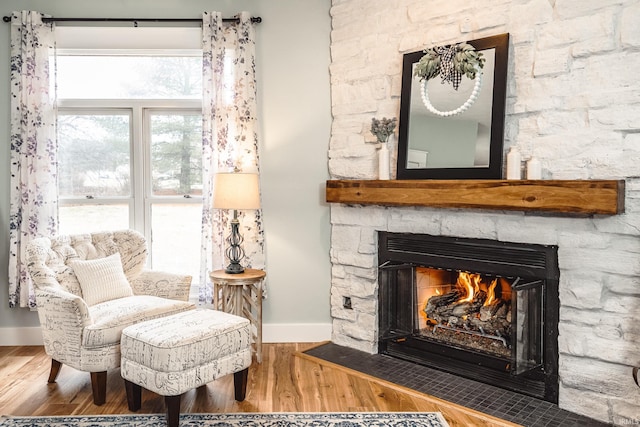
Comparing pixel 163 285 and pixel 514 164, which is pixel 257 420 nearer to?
pixel 163 285

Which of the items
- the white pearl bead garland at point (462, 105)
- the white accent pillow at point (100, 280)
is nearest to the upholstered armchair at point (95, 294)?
the white accent pillow at point (100, 280)

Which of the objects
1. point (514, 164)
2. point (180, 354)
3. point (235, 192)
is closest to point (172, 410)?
point (180, 354)

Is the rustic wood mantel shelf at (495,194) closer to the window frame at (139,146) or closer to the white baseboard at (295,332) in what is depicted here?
the white baseboard at (295,332)

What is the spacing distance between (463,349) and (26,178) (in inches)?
126

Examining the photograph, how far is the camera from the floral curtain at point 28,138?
153 inches

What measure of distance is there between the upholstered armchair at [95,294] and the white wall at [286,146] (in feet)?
2.79

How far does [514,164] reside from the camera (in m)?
2.96

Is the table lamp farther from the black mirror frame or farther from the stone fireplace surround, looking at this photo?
the stone fireplace surround

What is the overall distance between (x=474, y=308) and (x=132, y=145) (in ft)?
8.99

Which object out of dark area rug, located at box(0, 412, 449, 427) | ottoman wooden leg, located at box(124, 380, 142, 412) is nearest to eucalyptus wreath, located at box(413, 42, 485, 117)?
dark area rug, located at box(0, 412, 449, 427)

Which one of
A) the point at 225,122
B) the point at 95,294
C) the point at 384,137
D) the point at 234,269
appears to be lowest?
the point at 95,294

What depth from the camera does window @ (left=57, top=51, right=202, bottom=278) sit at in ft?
13.6

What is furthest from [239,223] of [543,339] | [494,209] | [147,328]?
[543,339]

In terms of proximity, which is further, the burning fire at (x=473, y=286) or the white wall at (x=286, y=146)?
the white wall at (x=286, y=146)
